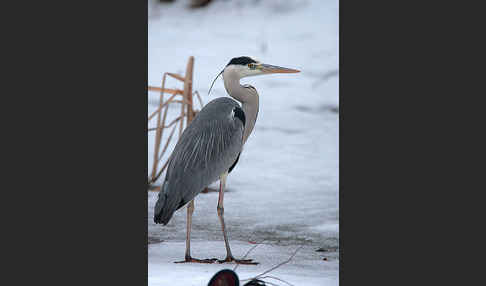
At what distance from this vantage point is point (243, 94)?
4.13 m

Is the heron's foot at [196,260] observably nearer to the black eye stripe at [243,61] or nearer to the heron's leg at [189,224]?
the heron's leg at [189,224]

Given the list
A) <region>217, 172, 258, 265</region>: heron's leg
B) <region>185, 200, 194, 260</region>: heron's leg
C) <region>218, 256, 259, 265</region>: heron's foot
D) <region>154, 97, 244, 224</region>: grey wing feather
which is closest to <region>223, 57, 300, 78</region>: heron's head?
<region>154, 97, 244, 224</region>: grey wing feather

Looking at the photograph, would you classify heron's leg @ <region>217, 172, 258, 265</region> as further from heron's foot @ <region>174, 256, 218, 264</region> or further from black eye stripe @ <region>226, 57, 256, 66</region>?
black eye stripe @ <region>226, 57, 256, 66</region>

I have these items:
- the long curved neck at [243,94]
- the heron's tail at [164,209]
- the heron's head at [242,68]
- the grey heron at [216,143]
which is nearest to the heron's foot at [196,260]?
the grey heron at [216,143]

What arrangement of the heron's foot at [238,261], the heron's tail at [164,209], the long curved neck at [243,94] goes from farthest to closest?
1. the long curved neck at [243,94]
2. the heron's foot at [238,261]
3. the heron's tail at [164,209]

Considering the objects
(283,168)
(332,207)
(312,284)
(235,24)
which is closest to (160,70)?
(235,24)

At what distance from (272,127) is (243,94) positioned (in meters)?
0.49

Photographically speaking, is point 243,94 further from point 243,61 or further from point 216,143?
point 216,143

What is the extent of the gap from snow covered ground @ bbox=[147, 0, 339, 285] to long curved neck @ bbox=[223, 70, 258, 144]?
0.08 meters

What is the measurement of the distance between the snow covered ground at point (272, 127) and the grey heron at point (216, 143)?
95mm

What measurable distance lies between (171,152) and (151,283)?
821 millimetres

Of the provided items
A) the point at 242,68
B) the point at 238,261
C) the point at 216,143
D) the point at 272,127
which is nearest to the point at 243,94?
the point at 242,68

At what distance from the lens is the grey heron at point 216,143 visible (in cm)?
401

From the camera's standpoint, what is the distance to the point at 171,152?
14.1 feet
